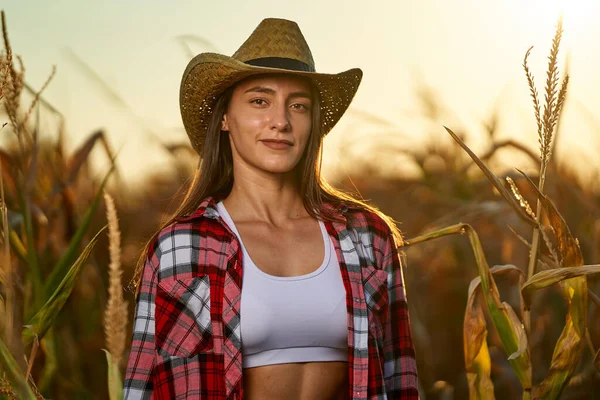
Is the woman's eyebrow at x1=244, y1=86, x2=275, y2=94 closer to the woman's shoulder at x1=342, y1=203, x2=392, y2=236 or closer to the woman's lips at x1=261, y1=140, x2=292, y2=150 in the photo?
the woman's lips at x1=261, y1=140, x2=292, y2=150

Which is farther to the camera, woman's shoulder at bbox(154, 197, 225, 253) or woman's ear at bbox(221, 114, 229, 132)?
woman's ear at bbox(221, 114, 229, 132)

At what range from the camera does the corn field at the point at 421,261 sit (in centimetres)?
158

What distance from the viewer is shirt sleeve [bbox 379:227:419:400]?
2.32m

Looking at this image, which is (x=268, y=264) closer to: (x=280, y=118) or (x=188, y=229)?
(x=188, y=229)

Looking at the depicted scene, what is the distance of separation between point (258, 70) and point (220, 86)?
189mm

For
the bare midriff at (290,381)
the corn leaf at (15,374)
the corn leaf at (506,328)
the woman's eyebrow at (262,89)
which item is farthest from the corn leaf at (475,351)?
the corn leaf at (15,374)

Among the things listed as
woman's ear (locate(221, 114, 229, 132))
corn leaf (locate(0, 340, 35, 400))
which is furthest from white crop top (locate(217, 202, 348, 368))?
corn leaf (locate(0, 340, 35, 400))

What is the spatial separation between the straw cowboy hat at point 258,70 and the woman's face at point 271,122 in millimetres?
40

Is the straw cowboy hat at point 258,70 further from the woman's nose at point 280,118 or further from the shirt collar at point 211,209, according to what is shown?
the shirt collar at point 211,209

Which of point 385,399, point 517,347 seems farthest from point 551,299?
point 517,347

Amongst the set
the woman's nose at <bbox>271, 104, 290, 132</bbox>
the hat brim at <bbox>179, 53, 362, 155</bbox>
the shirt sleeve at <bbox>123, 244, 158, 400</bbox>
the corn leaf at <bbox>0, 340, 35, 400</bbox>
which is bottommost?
the corn leaf at <bbox>0, 340, 35, 400</bbox>

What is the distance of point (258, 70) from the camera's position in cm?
217

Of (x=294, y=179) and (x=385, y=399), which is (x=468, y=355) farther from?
(x=294, y=179)

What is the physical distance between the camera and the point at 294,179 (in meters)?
2.42
